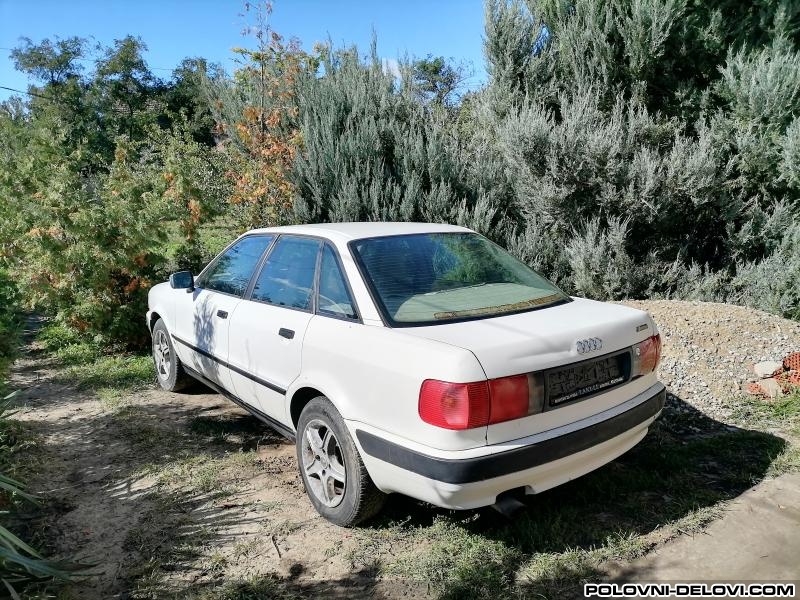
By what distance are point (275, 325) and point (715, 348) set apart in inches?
156

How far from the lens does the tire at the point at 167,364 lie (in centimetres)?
545

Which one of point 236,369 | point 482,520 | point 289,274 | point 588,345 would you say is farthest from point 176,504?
point 588,345

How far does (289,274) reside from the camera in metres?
3.86

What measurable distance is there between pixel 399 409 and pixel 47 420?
13.1 feet

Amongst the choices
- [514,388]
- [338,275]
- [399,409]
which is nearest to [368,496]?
[399,409]

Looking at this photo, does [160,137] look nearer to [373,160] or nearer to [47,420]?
[373,160]

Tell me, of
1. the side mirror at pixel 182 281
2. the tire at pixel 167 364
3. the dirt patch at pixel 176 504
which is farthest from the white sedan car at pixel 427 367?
the tire at pixel 167 364

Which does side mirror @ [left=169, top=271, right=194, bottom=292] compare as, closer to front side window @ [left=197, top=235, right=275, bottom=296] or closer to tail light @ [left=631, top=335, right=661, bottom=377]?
front side window @ [left=197, top=235, right=275, bottom=296]

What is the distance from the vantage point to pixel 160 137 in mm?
9086

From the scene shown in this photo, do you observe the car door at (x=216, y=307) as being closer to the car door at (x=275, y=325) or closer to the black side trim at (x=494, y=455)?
the car door at (x=275, y=325)

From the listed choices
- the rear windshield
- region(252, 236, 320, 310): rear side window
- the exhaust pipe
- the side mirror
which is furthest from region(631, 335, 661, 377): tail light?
the side mirror

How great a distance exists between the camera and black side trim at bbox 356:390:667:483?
2531mm

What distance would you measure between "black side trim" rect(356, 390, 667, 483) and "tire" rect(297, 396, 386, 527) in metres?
0.20

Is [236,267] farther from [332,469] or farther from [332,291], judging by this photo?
[332,469]
